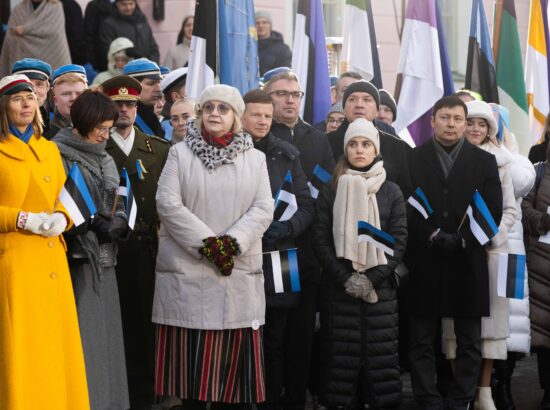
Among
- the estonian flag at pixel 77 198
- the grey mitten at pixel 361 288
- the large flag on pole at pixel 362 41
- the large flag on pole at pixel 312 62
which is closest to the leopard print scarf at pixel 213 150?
the estonian flag at pixel 77 198

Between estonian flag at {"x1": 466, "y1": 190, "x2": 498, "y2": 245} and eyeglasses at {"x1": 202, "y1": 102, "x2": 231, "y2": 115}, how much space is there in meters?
1.96

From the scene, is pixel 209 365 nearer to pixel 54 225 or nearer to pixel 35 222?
pixel 54 225

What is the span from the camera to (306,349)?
865cm

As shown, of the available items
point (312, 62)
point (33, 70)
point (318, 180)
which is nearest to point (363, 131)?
point (318, 180)

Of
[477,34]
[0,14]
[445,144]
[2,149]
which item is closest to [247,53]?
[445,144]

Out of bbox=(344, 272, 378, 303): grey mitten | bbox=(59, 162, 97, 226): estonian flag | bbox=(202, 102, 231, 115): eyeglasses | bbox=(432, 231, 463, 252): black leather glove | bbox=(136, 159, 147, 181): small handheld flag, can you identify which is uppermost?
bbox=(202, 102, 231, 115): eyeglasses

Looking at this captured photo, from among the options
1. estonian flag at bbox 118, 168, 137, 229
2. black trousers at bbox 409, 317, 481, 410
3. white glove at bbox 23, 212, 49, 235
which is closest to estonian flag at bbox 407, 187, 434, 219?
black trousers at bbox 409, 317, 481, 410

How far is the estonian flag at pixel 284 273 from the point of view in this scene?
8195 millimetres

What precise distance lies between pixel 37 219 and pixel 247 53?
3.00 m

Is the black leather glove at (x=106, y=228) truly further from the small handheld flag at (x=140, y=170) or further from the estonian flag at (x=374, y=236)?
the estonian flag at (x=374, y=236)

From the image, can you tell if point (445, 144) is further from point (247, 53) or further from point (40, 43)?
point (40, 43)

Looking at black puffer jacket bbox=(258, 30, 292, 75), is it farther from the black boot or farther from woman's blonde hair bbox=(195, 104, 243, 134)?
woman's blonde hair bbox=(195, 104, 243, 134)

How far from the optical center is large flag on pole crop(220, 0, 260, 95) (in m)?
9.38

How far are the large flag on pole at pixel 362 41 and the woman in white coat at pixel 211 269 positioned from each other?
4.32 m
